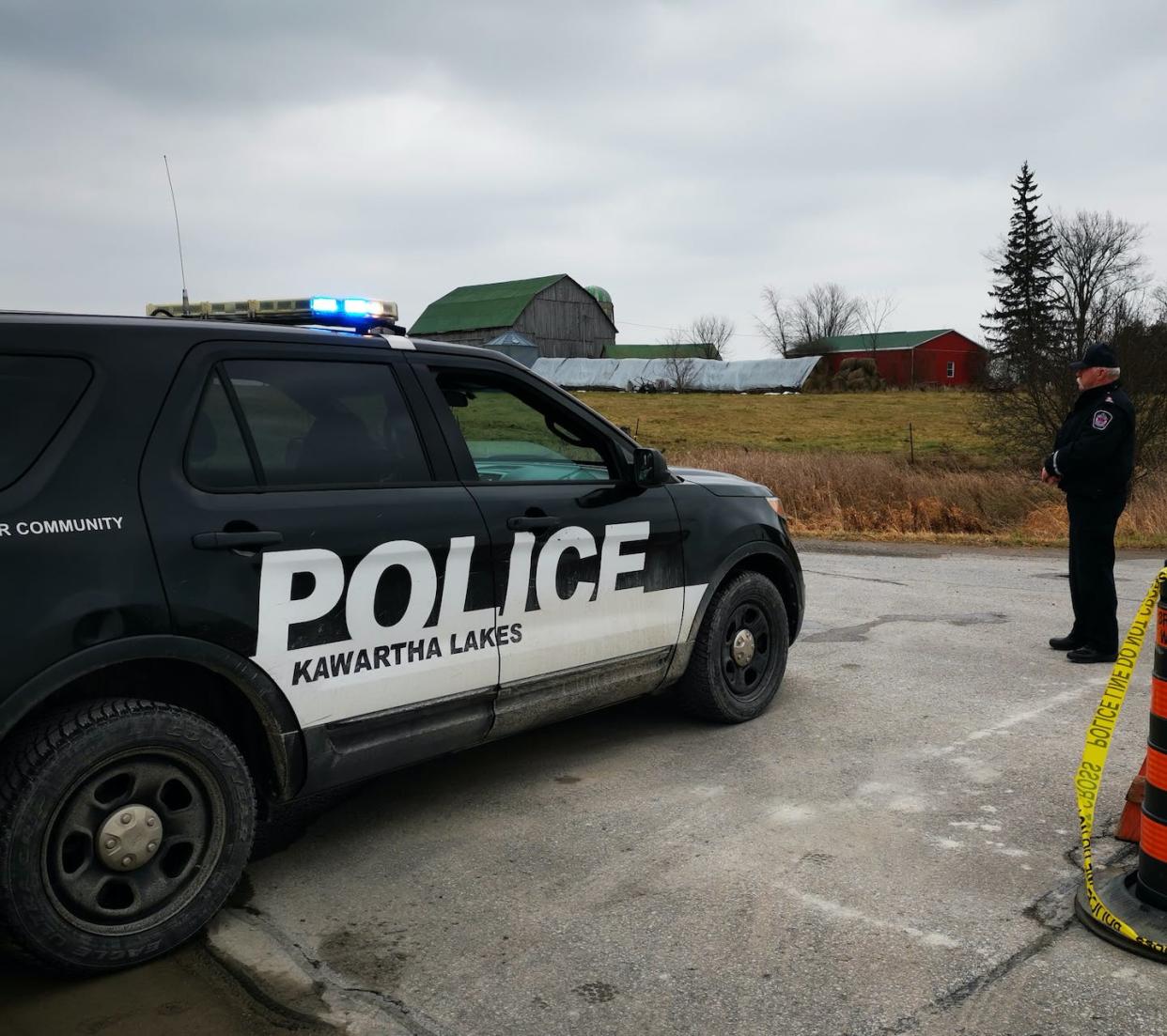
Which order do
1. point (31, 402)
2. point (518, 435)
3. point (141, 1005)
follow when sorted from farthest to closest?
point (518, 435), point (31, 402), point (141, 1005)

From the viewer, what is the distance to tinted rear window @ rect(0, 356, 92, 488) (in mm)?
2920

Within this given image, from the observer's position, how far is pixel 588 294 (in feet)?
245

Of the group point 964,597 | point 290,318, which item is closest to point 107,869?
point 290,318

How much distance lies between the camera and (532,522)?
417cm

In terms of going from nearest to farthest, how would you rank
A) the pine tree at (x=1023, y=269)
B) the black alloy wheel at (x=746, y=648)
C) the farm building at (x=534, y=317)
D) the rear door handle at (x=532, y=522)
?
the rear door handle at (x=532, y=522) < the black alloy wheel at (x=746, y=648) < the pine tree at (x=1023, y=269) < the farm building at (x=534, y=317)

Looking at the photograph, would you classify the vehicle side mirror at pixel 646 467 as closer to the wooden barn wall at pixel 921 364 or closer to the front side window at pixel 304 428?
the front side window at pixel 304 428

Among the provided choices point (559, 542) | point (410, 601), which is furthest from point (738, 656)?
point (410, 601)

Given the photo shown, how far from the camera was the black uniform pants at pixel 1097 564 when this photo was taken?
6527 mm

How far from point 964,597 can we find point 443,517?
21.2ft

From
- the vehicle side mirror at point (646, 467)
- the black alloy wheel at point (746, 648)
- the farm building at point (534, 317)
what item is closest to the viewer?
the vehicle side mirror at point (646, 467)

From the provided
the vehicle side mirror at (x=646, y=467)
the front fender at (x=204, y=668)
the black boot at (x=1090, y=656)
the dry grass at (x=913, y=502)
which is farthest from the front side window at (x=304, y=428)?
the dry grass at (x=913, y=502)

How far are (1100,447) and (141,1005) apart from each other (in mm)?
5788

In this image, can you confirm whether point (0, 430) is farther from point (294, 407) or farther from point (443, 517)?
point (443, 517)

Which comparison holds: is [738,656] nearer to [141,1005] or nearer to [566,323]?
[141,1005]
